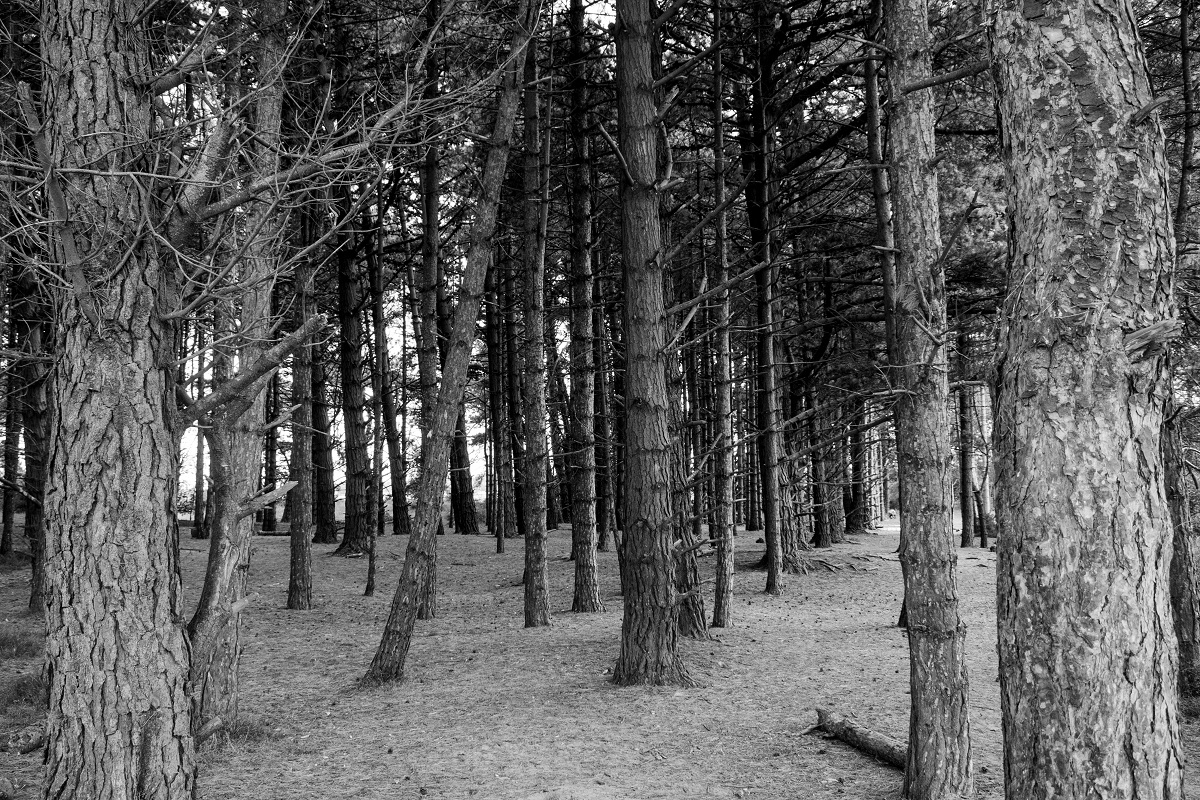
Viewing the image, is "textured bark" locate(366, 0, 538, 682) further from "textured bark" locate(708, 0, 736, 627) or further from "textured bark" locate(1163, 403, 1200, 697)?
"textured bark" locate(1163, 403, 1200, 697)

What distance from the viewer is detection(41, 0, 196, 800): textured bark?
3672 millimetres

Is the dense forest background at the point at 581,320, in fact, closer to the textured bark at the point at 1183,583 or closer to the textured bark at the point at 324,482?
the textured bark at the point at 1183,583

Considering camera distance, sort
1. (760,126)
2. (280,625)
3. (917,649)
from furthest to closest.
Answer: (760,126) < (280,625) < (917,649)

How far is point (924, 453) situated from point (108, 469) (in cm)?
500

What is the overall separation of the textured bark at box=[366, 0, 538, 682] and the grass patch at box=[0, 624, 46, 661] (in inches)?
172

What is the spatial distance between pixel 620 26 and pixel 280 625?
9372 millimetres

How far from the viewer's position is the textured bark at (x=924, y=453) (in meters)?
5.47

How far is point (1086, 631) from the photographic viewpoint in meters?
2.81

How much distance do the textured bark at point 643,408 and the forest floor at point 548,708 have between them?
1.57 feet

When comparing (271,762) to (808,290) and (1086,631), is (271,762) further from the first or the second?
(808,290)

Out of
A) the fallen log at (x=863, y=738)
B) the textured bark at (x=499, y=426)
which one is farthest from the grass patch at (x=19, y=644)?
the textured bark at (x=499, y=426)

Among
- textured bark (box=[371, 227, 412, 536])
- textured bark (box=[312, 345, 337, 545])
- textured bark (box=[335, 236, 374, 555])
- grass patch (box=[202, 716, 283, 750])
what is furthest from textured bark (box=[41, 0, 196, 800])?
textured bark (box=[312, 345, 337, 545])

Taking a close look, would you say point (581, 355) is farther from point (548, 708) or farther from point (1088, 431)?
point (1088, 431)

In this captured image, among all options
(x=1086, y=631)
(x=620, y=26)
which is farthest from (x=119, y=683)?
(x=620, y=26)
